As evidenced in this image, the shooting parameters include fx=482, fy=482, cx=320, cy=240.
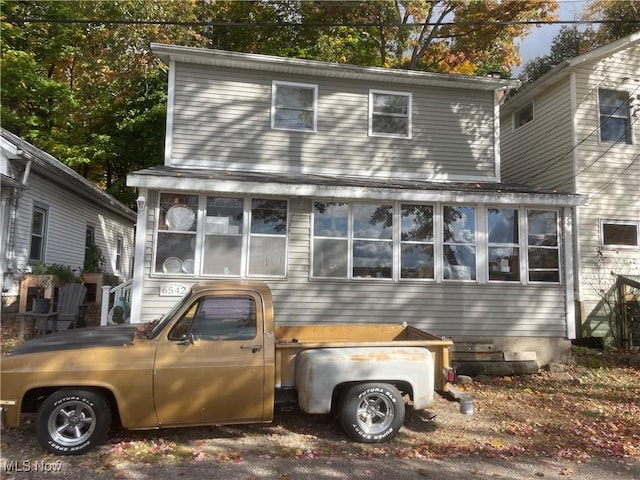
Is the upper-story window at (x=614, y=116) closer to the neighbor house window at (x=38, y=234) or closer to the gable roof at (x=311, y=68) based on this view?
the gable roof at (x=311, y=68)

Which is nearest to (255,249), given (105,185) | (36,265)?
(36,265)

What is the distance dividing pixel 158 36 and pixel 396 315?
1460 centimetres

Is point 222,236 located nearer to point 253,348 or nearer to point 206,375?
point 253,348

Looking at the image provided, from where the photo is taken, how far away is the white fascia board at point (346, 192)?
8.81m

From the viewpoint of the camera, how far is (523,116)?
48.8 ft

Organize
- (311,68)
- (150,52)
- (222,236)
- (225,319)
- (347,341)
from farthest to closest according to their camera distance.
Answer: (150,52)
(311,68)
(222,236)
(347,341)
(225,319)

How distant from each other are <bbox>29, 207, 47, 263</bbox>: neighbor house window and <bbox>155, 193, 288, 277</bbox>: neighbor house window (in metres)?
6.55

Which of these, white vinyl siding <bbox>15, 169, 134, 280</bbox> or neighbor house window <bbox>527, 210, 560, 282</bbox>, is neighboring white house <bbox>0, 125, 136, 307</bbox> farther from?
neighbor house window <bbox>527, 210, 560, 282</bbox>

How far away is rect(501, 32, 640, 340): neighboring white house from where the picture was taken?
40.0 feet

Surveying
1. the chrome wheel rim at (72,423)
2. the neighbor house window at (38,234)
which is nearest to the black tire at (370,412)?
the chrome wheel rim at (72,423)

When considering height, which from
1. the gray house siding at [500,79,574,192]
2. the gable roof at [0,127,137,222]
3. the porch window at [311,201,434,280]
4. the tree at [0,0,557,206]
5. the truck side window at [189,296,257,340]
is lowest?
the truck side window at [189,296,257,340]

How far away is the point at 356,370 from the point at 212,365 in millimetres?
1532

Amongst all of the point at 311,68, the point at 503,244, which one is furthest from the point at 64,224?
the point at 503,244

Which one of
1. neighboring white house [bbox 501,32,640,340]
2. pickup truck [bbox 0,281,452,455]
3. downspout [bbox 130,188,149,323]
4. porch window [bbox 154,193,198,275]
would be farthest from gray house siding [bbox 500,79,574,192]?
downspout [bbox 130,188,149,323]
